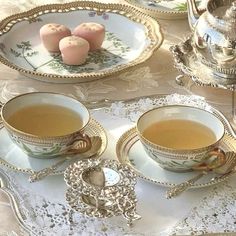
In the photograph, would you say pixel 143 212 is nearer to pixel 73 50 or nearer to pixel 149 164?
pixel 149 164

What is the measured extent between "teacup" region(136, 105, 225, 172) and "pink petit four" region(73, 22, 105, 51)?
0.30 metres

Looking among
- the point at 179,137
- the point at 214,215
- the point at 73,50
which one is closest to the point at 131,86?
the point at 73,50

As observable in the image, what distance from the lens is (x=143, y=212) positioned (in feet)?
2.70

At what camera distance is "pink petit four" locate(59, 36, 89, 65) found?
1112 mm

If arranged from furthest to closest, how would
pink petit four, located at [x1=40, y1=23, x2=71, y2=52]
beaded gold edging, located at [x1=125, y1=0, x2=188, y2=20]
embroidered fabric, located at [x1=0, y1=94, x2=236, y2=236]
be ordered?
beaded gold edging, located at [x1=125, y1=0, x2=188, y2=20] → pink petit four, located at [x1=40, y1=23, x2=71, y2=52] → embroidered fabric, located at [x1=0, y1=94, x2=236, y2=236]

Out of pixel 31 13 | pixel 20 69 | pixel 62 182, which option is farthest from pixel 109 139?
pixel 31 13

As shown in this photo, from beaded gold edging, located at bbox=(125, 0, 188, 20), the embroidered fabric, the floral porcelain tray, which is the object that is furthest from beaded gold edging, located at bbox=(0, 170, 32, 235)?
beaded gold edging, located at bbox=(125, 0, 188, 20)

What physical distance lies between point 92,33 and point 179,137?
1.11 feet

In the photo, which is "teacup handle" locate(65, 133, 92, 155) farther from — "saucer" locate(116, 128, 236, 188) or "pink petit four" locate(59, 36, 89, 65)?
"pink petit four" locate(59, 36, 89, 65)

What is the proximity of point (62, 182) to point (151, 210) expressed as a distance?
0.39 ft

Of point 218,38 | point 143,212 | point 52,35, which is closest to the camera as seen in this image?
point 143,212

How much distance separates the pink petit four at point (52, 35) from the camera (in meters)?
1.15

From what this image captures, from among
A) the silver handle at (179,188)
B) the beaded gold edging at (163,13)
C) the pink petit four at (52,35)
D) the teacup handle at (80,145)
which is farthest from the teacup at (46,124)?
the beaded gold edging at (163,13)

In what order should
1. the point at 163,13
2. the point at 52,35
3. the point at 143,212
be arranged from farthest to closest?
the point at 163,13 < the point at 52,35 < the point at 143,212
